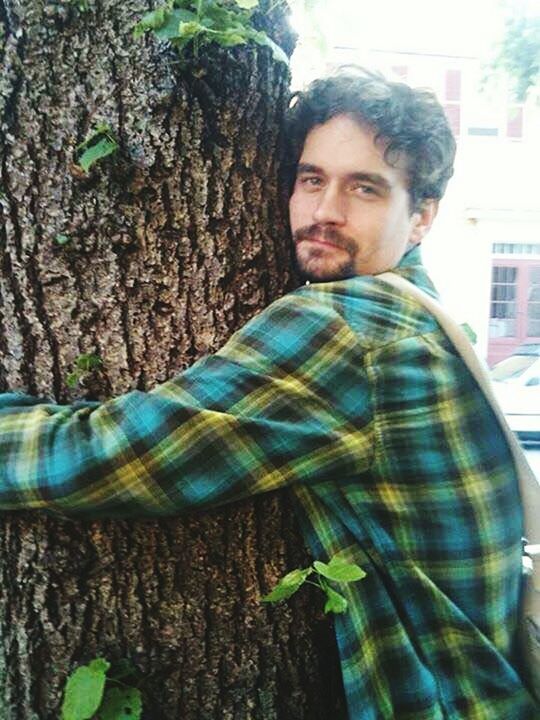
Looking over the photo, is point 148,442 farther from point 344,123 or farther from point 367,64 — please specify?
point 367,64

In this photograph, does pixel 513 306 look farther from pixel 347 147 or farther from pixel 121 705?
pixel 121 705

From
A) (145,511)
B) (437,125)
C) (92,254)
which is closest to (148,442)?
(145,511)

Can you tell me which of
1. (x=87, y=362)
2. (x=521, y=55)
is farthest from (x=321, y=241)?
(x=521, y=55)

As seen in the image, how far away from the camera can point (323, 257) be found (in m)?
1.80

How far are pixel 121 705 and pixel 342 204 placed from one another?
1.20 m

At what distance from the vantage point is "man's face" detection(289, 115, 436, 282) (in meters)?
1.80

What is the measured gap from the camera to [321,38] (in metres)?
2.23

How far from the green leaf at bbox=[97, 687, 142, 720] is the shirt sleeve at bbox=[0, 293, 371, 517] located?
1.30ft

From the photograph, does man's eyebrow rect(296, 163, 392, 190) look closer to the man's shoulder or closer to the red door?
the man's shoulder

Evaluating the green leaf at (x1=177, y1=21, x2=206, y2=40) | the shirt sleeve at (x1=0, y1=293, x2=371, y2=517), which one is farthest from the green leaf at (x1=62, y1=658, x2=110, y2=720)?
the green leaf at (x1=177, y1=21, x2=206, y2=40)

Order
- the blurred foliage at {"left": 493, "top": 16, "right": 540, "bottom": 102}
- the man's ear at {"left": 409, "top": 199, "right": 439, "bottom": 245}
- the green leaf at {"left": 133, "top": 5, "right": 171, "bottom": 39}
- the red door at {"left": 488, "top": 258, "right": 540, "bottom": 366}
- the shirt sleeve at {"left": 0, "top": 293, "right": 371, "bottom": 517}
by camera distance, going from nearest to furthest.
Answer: the shirt sleeve at {"left": 0, "top": 293, "right": 371, "bottom": 517} < the green leaf at {"left": 133, "top": 5, "right": 171, "bottom": 39} < the man's ear at {"left": 409, "top": 199, "right": 439, "bottom": 245} < the blurred foliage at {"left": 493, "top": 16, "right": 540, "bottom": 102} < the red door at {"left": 488, "top": 258, "right": 540, "bottom": 366}

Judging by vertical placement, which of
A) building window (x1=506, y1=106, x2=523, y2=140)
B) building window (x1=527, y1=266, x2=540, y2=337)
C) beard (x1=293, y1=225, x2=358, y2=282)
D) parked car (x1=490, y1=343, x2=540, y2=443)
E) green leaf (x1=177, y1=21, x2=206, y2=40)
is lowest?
parked car (x1=490, y1=343, x2=540, y2=443)

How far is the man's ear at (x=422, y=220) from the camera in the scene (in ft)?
6.55

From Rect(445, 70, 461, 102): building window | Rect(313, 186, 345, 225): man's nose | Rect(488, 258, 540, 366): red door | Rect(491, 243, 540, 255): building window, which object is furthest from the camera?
Rect(491, 243, 540, 255): building window
